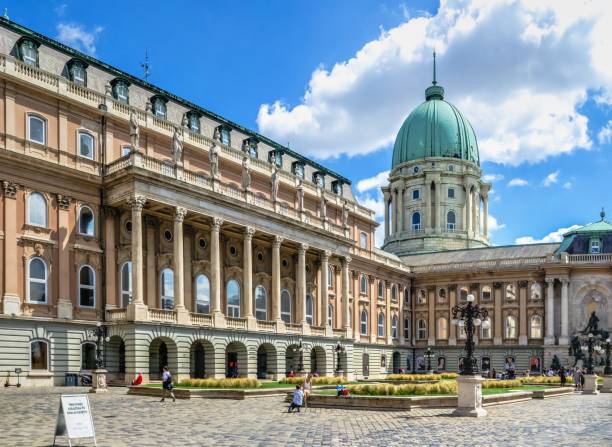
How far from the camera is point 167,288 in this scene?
177ft

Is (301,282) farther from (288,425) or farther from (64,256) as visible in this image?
(288,425)

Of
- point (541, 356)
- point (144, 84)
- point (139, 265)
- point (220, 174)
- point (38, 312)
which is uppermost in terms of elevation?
point (144, 84)

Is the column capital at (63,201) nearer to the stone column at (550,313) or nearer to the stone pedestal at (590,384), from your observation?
the stone pedestal at (590,384)

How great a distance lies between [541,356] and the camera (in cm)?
8700

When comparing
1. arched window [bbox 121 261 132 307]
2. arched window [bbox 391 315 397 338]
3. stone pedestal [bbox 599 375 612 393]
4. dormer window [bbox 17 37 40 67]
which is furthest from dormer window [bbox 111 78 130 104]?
arched window [bbox 391 315 397 338]

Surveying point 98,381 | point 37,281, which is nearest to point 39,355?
point 37,281

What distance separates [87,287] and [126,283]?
10.1 feet

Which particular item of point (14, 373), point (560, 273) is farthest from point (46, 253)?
point (560, 273)

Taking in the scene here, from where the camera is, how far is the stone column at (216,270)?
5322cm

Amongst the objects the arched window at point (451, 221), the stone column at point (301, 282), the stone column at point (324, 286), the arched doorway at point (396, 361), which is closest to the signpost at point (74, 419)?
the stone column at point (301, 282)

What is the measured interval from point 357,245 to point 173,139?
36615mm

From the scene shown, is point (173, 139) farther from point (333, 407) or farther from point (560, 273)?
point (560, 273)

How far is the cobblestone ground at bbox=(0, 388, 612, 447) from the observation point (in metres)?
20.6

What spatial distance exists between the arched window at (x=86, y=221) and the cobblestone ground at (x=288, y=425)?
1526 centimetres
